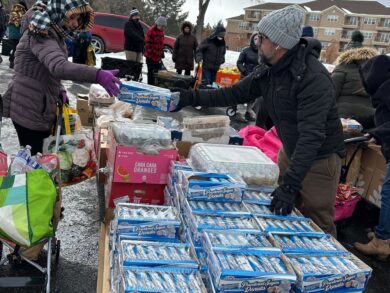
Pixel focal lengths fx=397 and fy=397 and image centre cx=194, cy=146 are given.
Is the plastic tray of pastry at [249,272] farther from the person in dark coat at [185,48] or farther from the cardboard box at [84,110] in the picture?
the person in dark coat at [185,48]

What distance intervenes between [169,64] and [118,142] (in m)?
14.9

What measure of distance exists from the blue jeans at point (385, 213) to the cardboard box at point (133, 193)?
2.15 metres

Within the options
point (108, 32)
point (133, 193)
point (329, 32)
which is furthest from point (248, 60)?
point (329, 32)

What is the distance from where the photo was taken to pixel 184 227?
2.35 meters

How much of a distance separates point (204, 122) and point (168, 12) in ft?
158

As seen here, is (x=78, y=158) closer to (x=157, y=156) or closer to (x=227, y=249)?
(x=157, y=156)

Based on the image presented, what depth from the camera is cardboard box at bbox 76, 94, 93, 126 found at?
21.1ft

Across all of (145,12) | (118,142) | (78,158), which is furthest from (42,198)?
(145,12)

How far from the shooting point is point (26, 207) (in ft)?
7.75

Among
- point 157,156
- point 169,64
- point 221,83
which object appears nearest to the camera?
point 157,156

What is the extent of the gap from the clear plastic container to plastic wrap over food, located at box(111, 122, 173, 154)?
931 mm

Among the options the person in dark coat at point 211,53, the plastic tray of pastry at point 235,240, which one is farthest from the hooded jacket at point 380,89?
the person in dark coat at point 211,53

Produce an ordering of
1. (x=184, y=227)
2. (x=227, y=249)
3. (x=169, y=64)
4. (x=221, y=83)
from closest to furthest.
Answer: (x=227, y=249) < (x=184, y=227) < (x=221, y=83) < (x=169, y=64)

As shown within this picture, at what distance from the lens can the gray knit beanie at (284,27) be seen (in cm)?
255
